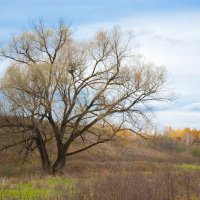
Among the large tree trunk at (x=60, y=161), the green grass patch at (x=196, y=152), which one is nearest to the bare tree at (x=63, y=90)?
the large tree trunk at (x=60, y=161)

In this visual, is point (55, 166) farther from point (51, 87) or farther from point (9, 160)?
point (51, 87)

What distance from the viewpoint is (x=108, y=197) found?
10789mm

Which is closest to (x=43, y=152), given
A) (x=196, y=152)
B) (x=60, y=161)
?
(x=60, y=161)

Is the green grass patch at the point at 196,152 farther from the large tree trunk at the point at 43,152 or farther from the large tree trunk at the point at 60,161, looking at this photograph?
the large tree trunk at the point at 43,152

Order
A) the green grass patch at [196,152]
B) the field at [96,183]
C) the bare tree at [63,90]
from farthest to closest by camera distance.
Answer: the green grass patch at [196,152], the bare tree at [63,90], the field at [96,183]

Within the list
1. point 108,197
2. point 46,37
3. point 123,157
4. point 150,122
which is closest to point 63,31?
point 46,37

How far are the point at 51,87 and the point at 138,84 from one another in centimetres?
609

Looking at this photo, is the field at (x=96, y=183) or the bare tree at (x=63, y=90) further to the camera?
the bare tree at (x=63, y=90)

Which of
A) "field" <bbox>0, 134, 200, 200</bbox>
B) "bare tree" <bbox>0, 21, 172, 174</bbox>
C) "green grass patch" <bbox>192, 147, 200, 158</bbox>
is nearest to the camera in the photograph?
"field" <bbox>0, 134, 200, 200</bbox>

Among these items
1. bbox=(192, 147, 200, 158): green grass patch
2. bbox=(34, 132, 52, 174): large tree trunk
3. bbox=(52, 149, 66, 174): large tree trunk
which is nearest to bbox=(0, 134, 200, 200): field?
bbox=(52, 149, 66, 174): large tree trunk

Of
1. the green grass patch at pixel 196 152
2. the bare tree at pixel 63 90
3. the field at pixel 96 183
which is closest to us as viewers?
the field at pixel 96 183

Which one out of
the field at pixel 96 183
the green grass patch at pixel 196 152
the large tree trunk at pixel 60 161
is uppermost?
the green grass patch at pixel 196 152

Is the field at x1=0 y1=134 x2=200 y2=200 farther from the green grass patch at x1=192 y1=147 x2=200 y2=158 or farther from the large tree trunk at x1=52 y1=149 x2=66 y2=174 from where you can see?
the green grass patch at x1=192 y1=147 x2=200 y2=158

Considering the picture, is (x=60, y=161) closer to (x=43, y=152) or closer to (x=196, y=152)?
(x=43, y=152)
